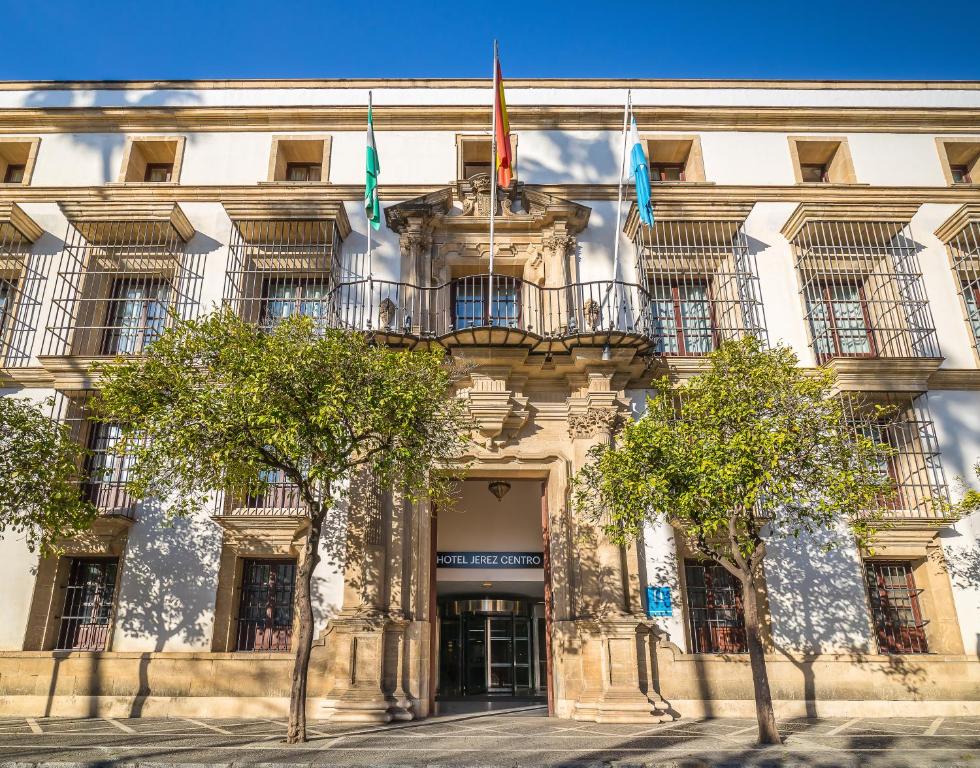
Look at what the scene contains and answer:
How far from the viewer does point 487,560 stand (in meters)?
15.6

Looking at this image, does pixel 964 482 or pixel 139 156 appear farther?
pixel 139 156

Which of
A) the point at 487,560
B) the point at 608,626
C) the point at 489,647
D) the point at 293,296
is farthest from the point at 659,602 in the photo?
the point at 293,296

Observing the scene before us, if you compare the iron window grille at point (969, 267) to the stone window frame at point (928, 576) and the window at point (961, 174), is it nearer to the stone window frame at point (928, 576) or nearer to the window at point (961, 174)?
the window at point (961, 174)

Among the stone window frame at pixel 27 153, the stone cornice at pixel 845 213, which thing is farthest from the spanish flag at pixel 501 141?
the stone window frame at pixel 27 153

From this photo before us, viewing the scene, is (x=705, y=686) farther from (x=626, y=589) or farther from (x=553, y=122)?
(x=553, y=122)

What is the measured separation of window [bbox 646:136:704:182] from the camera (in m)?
16.1

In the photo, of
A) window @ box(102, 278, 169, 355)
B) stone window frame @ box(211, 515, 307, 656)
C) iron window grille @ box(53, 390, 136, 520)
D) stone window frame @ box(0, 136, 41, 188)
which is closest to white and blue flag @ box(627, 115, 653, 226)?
stone window frame @ box(211, 515, 307, 656)

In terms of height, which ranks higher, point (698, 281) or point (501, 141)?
point (501, 141)

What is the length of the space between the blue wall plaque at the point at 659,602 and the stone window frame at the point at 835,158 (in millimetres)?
9894

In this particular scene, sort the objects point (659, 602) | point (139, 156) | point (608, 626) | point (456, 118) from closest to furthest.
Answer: point (608, 626), point (659, 602), point (456, 118), point (139, 156)

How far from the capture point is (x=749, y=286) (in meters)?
14.7

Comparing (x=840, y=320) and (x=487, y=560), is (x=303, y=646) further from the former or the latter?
(x=840, y=320)

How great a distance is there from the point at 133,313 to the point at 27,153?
5.41m

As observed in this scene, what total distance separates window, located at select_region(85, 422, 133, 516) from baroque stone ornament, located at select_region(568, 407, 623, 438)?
8.51 metres
